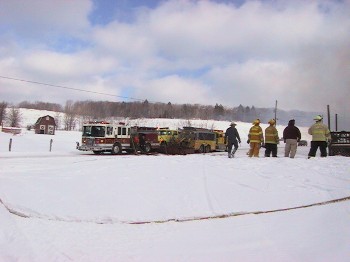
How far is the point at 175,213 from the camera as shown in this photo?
727cm

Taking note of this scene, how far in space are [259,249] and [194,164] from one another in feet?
24.5

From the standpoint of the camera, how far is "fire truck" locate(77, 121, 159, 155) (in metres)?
26.4

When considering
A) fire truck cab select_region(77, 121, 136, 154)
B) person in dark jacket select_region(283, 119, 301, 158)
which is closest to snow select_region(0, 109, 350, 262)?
person in dark jacket select_region(283, 119, 301, 158)

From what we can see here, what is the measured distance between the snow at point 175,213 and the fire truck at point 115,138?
47.3 ft

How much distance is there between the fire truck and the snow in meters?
14.4

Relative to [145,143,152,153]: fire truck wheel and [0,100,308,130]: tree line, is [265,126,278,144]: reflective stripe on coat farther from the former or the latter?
[0,100,308,130]: tree line

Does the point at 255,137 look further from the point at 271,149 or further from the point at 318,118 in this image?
the point at 318,118

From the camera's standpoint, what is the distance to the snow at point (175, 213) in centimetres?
515

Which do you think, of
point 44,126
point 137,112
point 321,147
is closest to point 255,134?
point 321,147

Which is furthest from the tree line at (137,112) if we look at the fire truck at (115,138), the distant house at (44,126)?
the fire truck at (115,138)

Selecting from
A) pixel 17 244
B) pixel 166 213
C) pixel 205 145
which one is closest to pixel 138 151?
pixel 205 145

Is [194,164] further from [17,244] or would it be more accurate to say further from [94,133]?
[94,133]

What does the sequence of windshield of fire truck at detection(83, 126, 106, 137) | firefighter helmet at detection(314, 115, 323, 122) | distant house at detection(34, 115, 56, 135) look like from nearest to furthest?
1. firefighter helmet at detection(314, 115, 323, 122)
2. windshield of fire truck at detection(83, 126, 106, 137)
3. distant house at detection(34, 115, 56, 135)

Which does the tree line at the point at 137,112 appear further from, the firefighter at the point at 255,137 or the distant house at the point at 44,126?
the firefighter at the point at 255,137
